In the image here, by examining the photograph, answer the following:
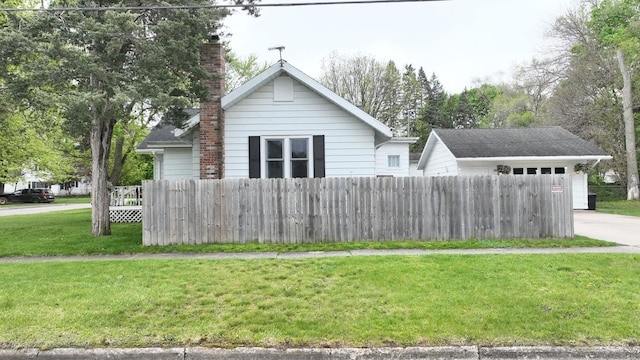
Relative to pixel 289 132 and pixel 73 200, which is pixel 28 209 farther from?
pixel 289 132

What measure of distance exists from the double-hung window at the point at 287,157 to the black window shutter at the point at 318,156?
0.60 ft

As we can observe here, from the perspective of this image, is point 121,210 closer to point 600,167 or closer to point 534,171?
point 534,171

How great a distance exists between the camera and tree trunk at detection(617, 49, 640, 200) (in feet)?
75.4

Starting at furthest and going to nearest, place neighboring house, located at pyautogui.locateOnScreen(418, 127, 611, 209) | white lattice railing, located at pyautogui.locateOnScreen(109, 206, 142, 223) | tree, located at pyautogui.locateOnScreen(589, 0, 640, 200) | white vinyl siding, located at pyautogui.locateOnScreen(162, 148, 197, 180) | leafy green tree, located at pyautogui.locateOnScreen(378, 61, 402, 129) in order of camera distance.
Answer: leafy green tree, located at pyautogui.locateOnScreen(378, 61, 402, 129) < tree, located at pyautogui.locateOnScreen(589, 0, 640, 200) < neighboring house, located at pyautogui.locateOnScreen(418, 127, 611, 209) < white lattice railing, located at pyautogui.locateOnScreen(109, 206, 142, 223) < white vinyl siding, located at pyautogui.locateOnScreen(162, 148, 197, 180)

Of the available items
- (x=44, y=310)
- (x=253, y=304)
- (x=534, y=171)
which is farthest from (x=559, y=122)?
(x=44, y=310)

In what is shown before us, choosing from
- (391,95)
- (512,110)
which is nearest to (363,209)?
(391,95)

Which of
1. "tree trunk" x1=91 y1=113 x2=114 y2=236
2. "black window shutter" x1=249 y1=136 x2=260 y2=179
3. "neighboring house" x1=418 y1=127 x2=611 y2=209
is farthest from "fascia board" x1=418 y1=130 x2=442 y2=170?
"tree trunk" x1=91 y1=113 x2=114 y2=236

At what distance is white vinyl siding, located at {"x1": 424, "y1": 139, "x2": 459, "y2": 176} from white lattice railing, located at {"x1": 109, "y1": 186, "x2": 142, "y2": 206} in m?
14.5

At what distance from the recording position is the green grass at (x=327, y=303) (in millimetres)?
4121

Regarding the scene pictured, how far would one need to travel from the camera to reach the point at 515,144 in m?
20.4

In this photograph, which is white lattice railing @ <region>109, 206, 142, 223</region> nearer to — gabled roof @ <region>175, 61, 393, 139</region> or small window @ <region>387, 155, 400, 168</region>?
gabled roof @ <region>175, 61, 393, 139</region>

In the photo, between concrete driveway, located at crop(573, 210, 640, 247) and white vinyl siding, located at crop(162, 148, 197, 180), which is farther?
white vinyl siding, located at crop(162, 148, 197, 180)

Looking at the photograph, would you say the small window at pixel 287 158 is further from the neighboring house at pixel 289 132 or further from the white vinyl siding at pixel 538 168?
the white vinyl siding at pixel 538 168

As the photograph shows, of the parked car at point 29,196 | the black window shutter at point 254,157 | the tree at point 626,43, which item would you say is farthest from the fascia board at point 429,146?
the parked car at point 29,196
